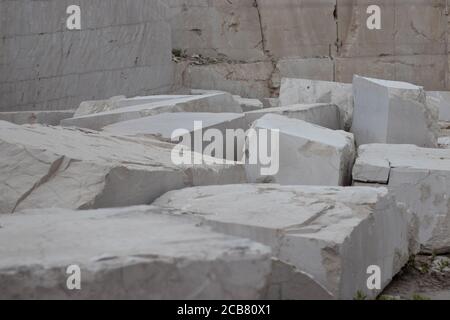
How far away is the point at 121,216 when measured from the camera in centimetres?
287

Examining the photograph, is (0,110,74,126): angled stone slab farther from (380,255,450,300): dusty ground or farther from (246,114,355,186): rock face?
(380,255,450,300): dusty ground

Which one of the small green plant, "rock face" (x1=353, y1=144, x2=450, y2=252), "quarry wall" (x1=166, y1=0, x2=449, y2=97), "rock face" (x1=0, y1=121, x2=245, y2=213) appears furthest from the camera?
"quarry wall" (x1=166, y1=0, x2=449, y2=97)

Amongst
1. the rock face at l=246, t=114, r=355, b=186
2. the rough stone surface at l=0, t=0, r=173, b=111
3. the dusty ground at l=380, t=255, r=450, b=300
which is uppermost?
the rough stone surface at l=0, t=0, r=173, b=111

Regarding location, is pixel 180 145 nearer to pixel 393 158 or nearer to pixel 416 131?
pixel 393 158

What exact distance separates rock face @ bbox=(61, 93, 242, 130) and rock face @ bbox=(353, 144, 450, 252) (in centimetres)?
177

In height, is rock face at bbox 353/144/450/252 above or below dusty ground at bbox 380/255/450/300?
above

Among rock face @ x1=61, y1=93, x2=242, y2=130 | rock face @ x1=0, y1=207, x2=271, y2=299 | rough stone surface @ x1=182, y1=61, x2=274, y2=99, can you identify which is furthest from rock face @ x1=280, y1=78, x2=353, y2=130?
rock face @ x1=0, y1=207, x2=271, y2=299

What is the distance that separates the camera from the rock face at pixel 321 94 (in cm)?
687

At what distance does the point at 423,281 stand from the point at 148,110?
103 inches

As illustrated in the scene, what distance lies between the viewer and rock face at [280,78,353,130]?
6866mm

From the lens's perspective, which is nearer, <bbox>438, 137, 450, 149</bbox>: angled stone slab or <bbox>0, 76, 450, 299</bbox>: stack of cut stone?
<bbox>0, 76, 450, 299</bbox>: stack of cut stone

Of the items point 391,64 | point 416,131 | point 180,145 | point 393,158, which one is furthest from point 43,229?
point 391,64

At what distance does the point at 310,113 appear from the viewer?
6.14 m
